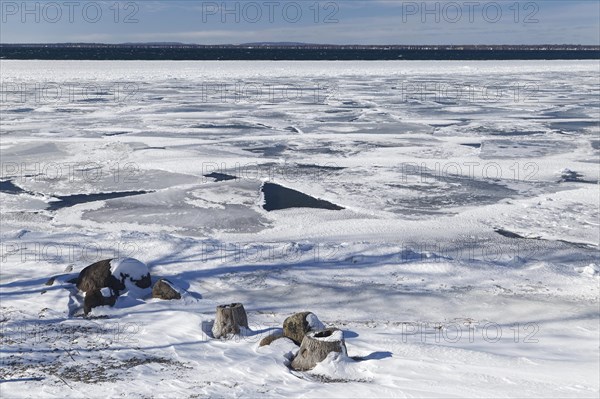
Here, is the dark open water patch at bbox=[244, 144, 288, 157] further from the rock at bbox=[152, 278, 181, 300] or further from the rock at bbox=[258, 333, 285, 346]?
the rock at bbox=[258, 333, 285, 346]

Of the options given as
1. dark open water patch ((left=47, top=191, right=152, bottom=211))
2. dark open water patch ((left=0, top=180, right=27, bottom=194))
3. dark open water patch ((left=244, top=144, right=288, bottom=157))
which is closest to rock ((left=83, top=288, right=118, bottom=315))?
dark open water patch ((left=47, top=191, right=152, bottom=211))

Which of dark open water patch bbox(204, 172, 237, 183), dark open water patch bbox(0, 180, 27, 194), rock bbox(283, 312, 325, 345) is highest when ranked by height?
dark open water patch bbox(204, 172, 237, 183)

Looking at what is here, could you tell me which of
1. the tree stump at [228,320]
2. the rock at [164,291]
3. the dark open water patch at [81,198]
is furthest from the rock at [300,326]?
the dark open water patch at [81,198]

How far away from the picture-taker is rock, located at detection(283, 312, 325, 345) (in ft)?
15.8

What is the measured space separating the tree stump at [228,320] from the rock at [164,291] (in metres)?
0.90

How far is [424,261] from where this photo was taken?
6.66 m

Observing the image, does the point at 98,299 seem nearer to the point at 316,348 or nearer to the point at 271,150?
the point at 316,348

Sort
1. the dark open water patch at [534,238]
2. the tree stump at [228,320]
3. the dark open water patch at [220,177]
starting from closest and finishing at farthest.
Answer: the tree stump at [228,320] < the dark open water patch at [534,238] < the dark open water patch at [220,177]

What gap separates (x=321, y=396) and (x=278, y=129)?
12223 millimetres

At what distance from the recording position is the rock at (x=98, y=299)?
5.46 meters

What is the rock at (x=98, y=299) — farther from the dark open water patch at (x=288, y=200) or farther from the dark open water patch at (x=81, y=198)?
the dark open water patch at (x=81, y=198)

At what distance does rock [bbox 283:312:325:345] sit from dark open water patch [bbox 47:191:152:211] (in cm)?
491

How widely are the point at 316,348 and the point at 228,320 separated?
0.79 meters

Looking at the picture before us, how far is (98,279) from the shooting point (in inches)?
224
